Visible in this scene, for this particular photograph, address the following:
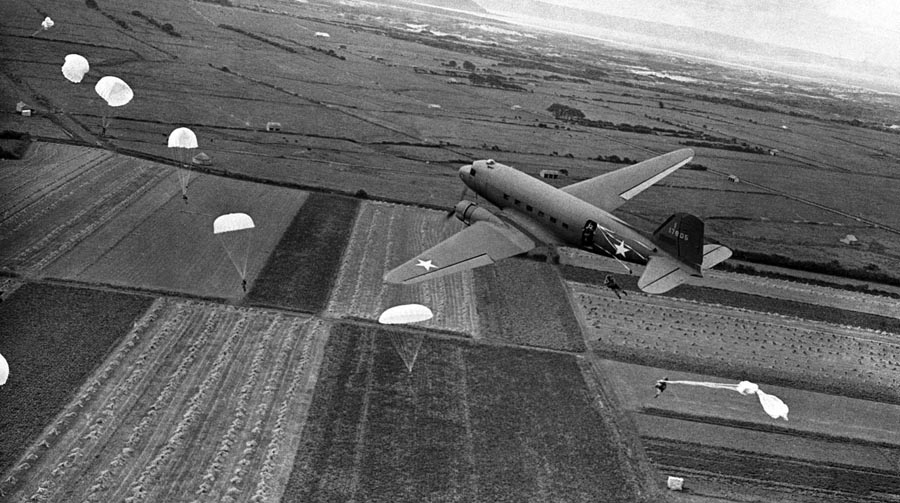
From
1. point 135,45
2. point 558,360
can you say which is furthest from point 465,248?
point 135,45

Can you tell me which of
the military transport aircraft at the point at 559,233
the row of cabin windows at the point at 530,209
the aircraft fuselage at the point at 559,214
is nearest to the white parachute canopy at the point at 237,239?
the military transport aircraft at the point at 559,233

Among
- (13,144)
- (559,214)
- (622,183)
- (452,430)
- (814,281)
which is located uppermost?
(622,183)

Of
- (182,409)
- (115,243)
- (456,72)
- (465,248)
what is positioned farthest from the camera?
(456,72)

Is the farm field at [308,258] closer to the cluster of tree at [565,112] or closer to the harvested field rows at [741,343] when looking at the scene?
the harvested field rows at [741,343]

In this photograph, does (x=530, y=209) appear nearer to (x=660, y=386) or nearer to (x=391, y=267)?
(x=391, y=267)

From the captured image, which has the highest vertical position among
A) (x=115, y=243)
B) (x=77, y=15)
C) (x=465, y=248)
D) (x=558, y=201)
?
(x=77, y=15)

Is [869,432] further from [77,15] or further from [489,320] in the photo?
[77,15]

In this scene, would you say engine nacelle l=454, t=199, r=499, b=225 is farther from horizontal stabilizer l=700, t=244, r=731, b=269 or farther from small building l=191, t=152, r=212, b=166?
small building l=191, t=152, r=212, b=166

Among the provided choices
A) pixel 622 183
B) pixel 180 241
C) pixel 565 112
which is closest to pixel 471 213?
pixel 622 183
